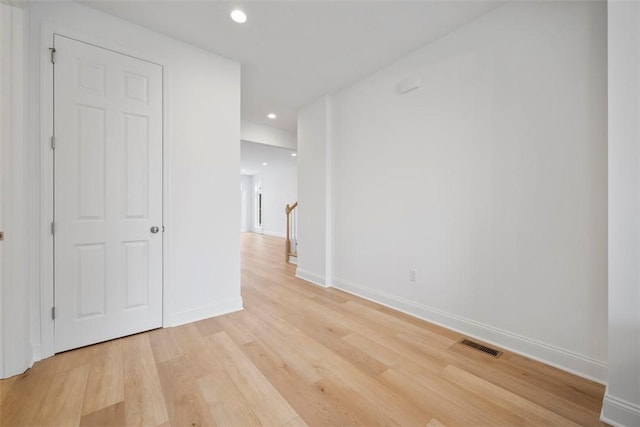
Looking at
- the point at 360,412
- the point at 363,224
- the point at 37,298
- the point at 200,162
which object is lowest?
the point at 360,412

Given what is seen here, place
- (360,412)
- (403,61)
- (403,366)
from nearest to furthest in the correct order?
(360,412)
(403,366)
(403,61)

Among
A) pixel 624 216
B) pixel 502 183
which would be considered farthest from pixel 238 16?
pixel 624 216

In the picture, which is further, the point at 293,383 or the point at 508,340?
the point at 508,340

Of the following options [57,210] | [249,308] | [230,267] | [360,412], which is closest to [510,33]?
[360,412]

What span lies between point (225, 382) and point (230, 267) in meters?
1.35

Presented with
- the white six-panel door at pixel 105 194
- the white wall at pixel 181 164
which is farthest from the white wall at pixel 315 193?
the white six-panel door at pixel 105 194

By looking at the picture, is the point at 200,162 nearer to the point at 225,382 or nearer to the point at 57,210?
the point at 57,210

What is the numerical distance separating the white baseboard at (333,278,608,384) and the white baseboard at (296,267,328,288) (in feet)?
3.38

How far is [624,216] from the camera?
138 centimetres

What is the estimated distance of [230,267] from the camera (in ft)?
9.45

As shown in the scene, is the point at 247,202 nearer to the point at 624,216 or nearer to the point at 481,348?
Answer: the point at 481,348

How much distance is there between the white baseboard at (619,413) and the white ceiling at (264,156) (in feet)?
18.9

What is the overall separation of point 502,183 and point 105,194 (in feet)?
10.9

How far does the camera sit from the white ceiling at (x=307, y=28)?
84.0 inches
